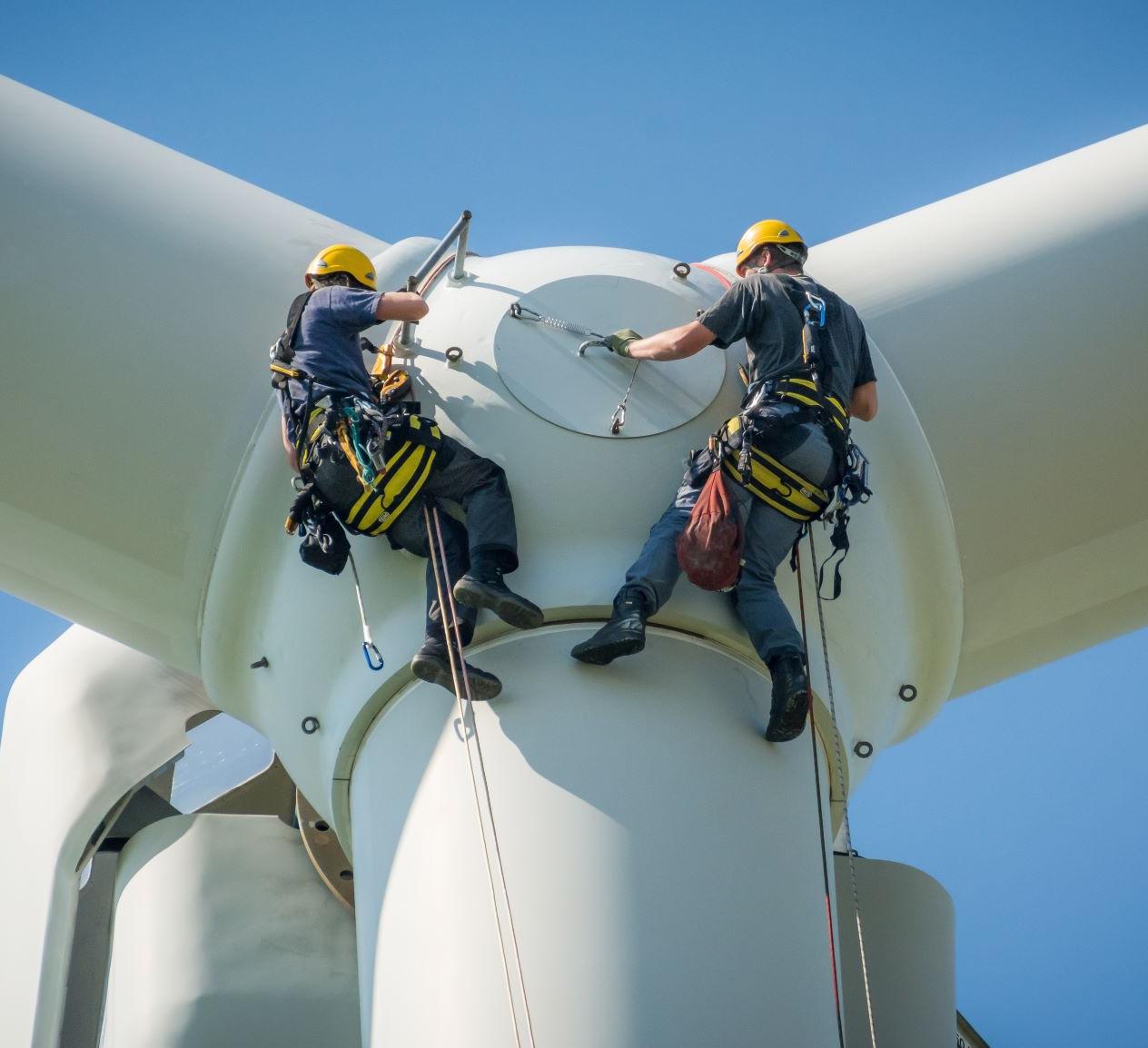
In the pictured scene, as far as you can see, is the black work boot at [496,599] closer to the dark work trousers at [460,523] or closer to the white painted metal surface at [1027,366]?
the dark work trousers at [460,523]

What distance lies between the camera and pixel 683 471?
803cm

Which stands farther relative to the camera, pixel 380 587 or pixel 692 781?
pixel 380 587

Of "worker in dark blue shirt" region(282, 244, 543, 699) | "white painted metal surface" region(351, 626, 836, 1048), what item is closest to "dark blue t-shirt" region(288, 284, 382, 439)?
"worker in dark blue shirt" region(282, 244, 543, 699)

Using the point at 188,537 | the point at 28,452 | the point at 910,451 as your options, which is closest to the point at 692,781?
the point at 910,451

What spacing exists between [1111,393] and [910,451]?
1.04 metres

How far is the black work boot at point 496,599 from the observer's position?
7445 millimetres

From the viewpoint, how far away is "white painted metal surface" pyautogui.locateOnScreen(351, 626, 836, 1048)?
6.67 meters

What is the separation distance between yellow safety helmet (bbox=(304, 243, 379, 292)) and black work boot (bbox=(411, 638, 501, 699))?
1929 mm

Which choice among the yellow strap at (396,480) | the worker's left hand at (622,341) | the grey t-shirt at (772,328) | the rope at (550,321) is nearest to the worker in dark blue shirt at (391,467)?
the yellow strap at (396,480)

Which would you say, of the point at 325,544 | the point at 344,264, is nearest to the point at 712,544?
the point at 325,544

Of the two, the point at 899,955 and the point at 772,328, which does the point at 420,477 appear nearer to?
the point at 772,328

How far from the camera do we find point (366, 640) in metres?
7.95

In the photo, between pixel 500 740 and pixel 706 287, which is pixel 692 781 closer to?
pixel 500 740

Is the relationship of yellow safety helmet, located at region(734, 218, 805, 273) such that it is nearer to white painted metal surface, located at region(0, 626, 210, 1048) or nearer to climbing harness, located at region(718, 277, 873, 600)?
climbing harness, located at region(718, 277, 873, 600)
